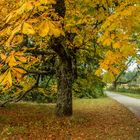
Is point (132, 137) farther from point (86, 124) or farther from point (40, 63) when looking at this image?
point (40, 63)

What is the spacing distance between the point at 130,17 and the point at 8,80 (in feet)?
9.75

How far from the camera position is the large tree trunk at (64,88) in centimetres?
1589

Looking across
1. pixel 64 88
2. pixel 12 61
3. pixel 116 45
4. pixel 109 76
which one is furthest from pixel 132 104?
pixel 12 61

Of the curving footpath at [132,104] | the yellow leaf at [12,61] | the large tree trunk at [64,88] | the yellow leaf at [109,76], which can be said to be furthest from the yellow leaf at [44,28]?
the curving footpath at [132,104]

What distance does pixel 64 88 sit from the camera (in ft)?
52.1

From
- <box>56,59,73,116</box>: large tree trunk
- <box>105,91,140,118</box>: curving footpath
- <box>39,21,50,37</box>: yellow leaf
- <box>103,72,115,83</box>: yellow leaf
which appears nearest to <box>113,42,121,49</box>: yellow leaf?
<box>103,72,115,83</box>: yellow leaf

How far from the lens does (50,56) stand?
1788 cm

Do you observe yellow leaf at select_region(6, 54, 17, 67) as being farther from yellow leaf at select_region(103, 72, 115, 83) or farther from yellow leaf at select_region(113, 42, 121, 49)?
yellow leaf at select_region(103, 72, 115, 83)

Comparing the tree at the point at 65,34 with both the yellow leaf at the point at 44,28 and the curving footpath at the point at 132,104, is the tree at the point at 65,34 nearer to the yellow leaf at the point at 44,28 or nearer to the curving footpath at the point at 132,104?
the yellow leaf at the point at 44,28

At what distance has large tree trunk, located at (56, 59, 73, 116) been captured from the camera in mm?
15891

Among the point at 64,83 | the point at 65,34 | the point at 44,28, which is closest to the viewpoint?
the point at 44,28

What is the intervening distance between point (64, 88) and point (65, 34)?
3103mm

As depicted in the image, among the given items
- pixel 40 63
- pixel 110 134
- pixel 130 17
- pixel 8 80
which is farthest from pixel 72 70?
pixel 8 80

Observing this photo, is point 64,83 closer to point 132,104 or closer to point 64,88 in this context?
point 64,88
